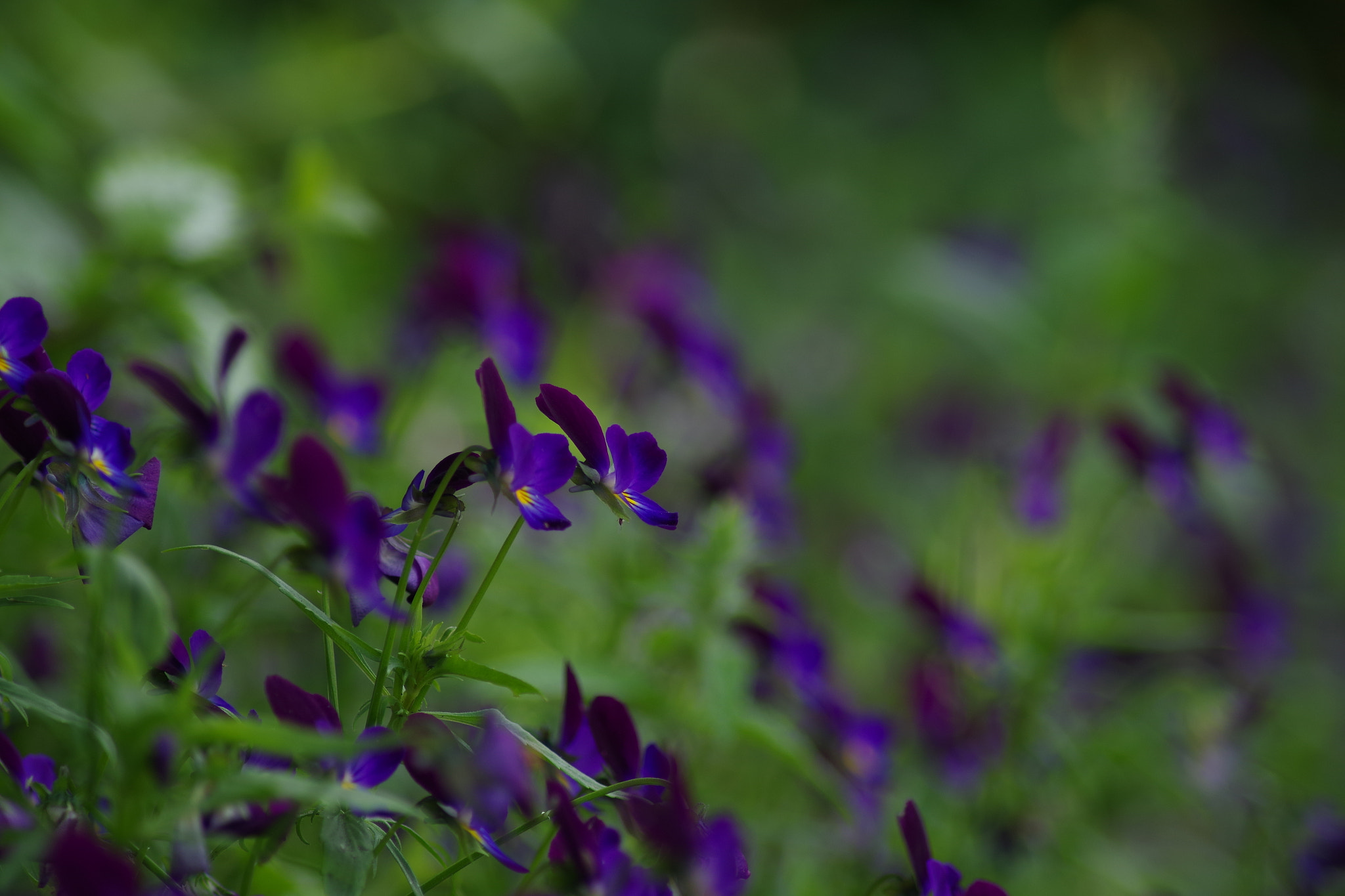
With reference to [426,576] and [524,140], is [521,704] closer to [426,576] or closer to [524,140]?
[426,576]

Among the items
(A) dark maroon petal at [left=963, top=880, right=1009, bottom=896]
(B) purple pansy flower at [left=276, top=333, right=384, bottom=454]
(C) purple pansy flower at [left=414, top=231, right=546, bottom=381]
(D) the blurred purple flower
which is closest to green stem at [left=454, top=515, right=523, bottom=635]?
(A) dark maroon petal at [left=963, top=880, right=1009, bottom=896]

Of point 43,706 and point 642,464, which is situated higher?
point 642,464

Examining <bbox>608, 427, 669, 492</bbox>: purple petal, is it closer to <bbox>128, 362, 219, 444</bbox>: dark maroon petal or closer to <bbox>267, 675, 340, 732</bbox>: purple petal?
<bbox>267, 675, 340, 732</bbox>: purple petal

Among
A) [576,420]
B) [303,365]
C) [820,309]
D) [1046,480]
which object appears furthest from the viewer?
[820,309]

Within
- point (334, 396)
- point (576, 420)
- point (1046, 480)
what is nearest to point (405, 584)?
point (576, 420)

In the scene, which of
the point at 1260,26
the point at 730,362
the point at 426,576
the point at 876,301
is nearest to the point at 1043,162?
the point at 876,301

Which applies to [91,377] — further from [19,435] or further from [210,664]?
[210,664]

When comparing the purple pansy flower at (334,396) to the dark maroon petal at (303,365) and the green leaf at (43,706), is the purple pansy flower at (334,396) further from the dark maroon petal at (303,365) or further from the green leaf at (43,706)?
the green leaf at (43,706)
